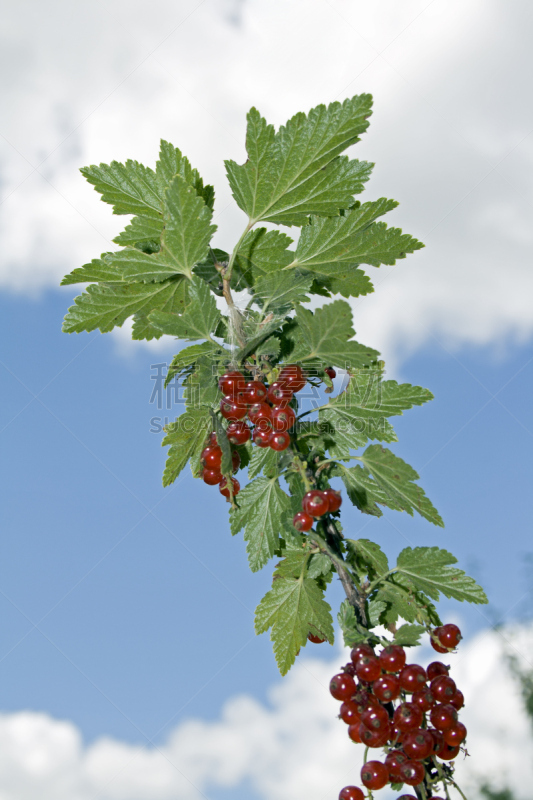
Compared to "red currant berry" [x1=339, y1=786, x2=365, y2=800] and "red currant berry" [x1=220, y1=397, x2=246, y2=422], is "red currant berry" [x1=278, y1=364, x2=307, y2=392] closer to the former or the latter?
"red currant berry" [x1=220, y1=397, x2=246, y2=422]

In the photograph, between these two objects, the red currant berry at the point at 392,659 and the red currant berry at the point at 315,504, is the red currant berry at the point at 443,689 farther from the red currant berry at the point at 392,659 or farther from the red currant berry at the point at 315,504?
the red currant berry at the point at 315,504

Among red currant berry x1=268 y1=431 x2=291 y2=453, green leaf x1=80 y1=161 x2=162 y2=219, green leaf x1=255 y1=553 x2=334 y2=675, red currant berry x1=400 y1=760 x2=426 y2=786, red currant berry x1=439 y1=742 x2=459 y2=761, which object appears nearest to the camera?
red currant berry x1=400 y1=760 x2=426 y2=786

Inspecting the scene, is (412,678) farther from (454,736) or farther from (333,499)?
(333,499)

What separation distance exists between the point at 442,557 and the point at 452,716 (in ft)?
1.14

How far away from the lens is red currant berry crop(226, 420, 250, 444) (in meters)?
1.56

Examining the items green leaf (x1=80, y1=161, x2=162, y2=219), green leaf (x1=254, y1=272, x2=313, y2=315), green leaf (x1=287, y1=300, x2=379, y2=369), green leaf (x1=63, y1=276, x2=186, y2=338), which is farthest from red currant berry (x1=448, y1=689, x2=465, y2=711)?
green leaf (x1=80, y1=161, x2=162, y2=219)

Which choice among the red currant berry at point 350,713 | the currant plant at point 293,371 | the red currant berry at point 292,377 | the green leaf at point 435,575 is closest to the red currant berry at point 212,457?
the currant plant at point 293,371

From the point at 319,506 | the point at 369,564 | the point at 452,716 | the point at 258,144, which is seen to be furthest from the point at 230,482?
the point at 258,144

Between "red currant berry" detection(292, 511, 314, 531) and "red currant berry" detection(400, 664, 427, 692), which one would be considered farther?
"red currant berry" detection(292, 511, 314, 531)

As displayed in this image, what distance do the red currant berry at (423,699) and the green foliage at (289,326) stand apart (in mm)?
166

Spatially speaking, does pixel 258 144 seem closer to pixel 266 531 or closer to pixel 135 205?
pixel 135 205

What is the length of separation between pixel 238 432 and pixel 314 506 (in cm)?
35

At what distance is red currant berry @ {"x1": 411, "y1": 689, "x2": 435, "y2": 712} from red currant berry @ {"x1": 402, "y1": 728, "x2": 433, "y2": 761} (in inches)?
2.3

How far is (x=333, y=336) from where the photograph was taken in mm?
1375
